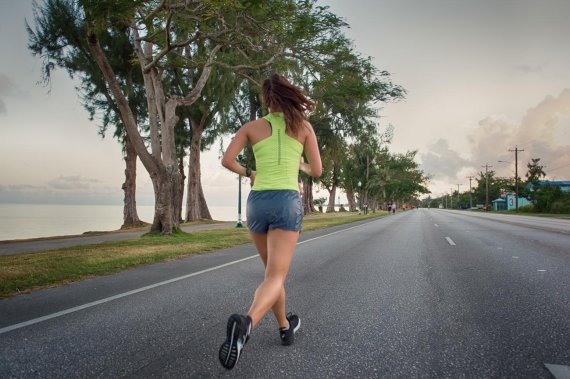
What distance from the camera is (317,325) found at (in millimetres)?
3803

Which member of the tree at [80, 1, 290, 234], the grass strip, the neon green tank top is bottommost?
the grass strip

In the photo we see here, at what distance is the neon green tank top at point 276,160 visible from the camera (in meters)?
2.93

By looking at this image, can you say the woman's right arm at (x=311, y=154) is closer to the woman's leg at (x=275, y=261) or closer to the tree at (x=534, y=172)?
the woman's leg at (x=275, y=261)

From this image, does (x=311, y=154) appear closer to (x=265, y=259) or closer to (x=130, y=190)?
(x=265, y=259)

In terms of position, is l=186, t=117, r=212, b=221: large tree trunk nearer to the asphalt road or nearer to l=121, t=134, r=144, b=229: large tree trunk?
l=121, t=134, r=144, b=229: large tree trunk

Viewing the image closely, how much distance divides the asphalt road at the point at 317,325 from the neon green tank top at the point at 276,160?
131 cm

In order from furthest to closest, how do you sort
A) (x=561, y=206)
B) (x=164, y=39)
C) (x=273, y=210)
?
(x=561, y=206), (x=164, y=39), (x=273, y=210)

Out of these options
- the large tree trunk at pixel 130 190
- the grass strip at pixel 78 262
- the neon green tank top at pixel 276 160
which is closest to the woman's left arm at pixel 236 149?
the neon green tank top at pixel 276 160

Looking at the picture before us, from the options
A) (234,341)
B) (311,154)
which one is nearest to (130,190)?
(311,154)

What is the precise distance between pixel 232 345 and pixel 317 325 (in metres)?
1.53

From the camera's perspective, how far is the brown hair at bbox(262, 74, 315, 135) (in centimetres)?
296

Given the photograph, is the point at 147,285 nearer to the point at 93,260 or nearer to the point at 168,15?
the point at 93,260

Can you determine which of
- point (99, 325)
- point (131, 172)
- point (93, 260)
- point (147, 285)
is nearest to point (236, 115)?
point (131, 172)

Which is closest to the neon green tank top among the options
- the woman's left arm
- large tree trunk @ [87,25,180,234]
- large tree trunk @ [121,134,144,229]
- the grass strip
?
the woman's left arm
